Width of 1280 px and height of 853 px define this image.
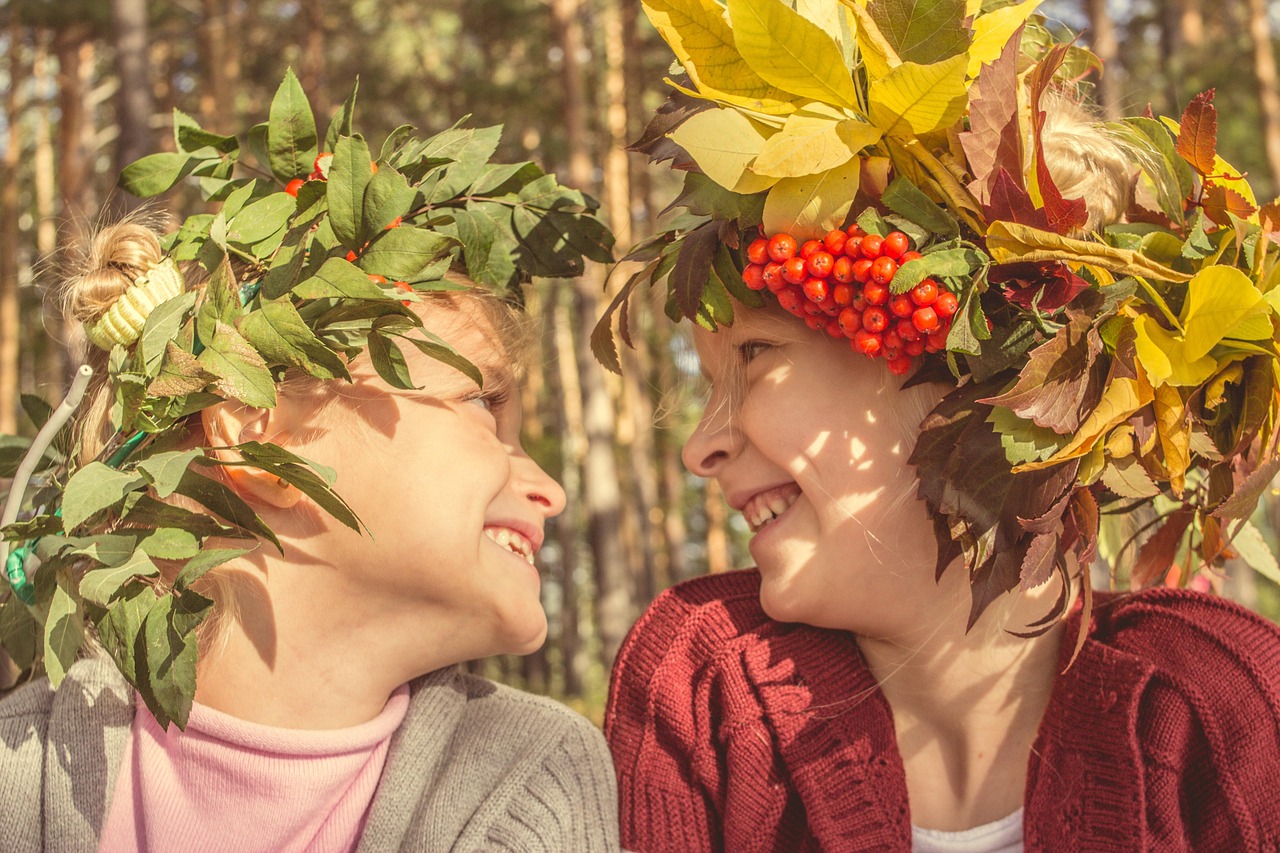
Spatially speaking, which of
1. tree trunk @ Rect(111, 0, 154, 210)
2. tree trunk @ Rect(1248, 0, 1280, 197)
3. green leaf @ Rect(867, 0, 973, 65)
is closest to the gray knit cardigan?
green leaf @ Rect(867, 0, 973, 65)

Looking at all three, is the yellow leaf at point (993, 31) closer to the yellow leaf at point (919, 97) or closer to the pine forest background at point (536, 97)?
A: the yellow leaf at point (919, 97)

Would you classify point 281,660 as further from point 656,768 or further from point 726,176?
point 726,176

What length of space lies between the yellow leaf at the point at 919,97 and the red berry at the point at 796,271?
0.73 feet

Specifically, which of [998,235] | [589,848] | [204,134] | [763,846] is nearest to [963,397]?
[998,235]

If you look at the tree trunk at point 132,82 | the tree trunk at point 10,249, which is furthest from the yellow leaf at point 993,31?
the tree trunk at point 10,249

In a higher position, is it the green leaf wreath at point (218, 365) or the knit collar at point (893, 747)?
the green leaf wreath at point (218, 365)

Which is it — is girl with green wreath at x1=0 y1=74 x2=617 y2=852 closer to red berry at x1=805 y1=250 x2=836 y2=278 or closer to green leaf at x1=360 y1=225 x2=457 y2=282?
green leaf at x1=360 y1=225 x2=457 y2=282

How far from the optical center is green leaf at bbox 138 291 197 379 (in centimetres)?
162

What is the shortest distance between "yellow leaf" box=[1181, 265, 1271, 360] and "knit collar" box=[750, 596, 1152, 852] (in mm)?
598

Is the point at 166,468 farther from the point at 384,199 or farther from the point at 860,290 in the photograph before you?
the point at 860,290

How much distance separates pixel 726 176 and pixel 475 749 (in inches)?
42.7

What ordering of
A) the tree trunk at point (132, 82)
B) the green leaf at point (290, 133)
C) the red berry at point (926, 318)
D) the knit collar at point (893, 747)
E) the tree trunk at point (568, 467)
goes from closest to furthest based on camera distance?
1. the red berry at point (926, 318)
2. the knit collar at point (893, 747)
3. the green leaf at point (290, 133)
4. the tree trunk at point (132, 82)
5. the tree trunk at point (568, 467)

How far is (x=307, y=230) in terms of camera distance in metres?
1.78

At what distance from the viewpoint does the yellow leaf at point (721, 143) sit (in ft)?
5.25
